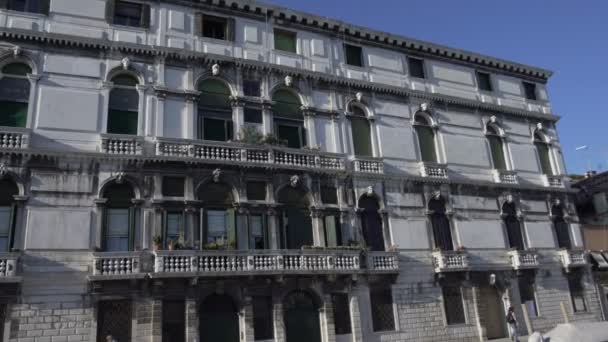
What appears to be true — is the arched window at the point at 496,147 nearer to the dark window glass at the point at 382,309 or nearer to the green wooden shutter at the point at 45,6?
the dark window glass at the point at 382,309

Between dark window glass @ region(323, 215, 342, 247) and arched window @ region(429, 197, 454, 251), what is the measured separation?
5100 mm

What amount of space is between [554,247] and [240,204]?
58.2 feet

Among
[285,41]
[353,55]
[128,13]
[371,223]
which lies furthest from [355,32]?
[128,13]

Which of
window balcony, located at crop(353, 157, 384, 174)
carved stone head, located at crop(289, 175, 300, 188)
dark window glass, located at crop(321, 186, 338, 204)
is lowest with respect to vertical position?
dark window glass, located at crop(321, 186, 338, 204)

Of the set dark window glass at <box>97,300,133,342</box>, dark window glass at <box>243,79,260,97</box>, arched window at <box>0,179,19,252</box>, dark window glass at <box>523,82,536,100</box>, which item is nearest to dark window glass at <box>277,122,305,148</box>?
dark window glass at <box>243,79,260,97</box>

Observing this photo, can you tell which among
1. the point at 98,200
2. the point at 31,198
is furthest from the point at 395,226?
the point at 31,198

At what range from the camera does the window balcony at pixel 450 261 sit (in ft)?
71.7

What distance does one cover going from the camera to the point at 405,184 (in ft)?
75.5

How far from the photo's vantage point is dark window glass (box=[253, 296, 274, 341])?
1827cm

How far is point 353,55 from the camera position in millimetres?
24703

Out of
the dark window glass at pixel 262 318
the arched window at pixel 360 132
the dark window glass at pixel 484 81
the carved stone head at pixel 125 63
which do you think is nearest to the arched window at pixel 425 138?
the arched window at pixel 360 132

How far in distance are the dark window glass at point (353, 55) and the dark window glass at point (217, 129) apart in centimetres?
746

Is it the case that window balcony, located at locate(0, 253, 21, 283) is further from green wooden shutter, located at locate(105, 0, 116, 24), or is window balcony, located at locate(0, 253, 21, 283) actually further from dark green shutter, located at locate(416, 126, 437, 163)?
dark green shutter, located at locate(416, 126, 437, 163)

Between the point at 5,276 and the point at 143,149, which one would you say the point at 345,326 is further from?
the point at 5,276
